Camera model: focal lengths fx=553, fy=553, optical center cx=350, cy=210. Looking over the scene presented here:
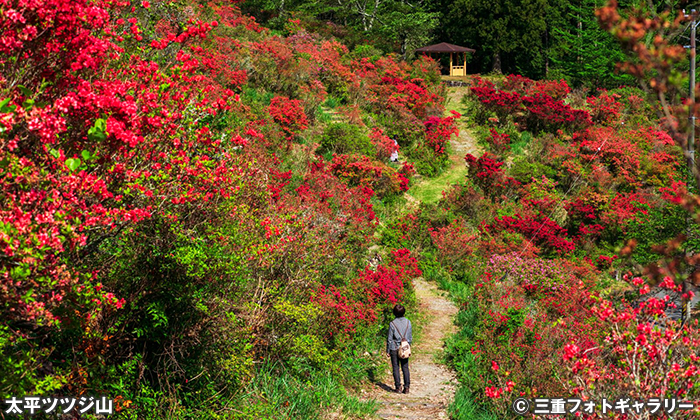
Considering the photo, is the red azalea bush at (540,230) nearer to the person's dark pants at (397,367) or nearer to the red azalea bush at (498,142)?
the red azalea bush at (498,142)

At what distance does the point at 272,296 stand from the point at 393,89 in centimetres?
1681

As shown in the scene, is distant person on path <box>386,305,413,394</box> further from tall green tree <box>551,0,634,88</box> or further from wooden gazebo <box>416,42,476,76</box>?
wooden gazebo <box>416,42,476,76</box>

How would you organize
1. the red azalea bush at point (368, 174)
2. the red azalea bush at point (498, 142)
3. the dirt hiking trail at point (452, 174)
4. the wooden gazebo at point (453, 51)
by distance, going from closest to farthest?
the red azalea bush at point (368, 174)
the dirt hiking trail at point (452, 174)
the red azalea bush at point (498, 142)
the wooden gazebo at point (453, 51)

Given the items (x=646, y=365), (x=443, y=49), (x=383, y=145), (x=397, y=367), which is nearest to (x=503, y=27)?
(x=443, y=49)

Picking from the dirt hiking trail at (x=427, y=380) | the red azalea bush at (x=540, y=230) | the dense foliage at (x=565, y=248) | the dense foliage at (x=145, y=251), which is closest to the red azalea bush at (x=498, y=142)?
the dense foliage at (x=565, y=248)

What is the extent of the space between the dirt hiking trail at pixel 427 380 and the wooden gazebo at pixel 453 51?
23.5m

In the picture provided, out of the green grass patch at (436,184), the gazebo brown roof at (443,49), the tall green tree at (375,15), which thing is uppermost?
the tall green tree at (375,15)

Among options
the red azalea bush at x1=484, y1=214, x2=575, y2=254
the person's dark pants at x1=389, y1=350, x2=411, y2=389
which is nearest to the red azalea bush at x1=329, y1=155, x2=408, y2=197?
the red azalea bush at x1=484, y1=214, x2=575, y2=254

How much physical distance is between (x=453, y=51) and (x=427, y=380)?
27027 mm

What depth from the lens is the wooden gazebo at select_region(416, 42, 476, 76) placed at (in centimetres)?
3269

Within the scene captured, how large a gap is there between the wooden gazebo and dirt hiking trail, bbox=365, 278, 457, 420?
23535 millimetres

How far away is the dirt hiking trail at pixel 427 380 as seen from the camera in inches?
289

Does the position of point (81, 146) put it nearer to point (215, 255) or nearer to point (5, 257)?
point (5, 257)

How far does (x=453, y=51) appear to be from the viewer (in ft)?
107
